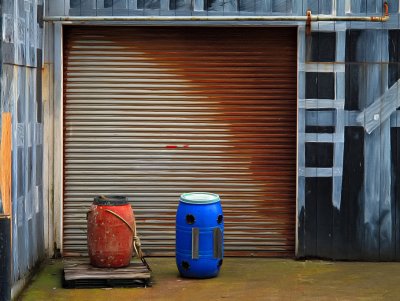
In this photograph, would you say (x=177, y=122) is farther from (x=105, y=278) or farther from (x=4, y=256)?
(x=4, y=256)

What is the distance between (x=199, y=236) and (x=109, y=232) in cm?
110

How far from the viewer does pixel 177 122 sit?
43.4 ft

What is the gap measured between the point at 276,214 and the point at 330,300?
2.79 m

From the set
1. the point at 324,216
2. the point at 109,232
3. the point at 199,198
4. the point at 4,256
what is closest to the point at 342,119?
the point at 324,216

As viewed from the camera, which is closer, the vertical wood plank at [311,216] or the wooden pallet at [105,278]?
the wooden pallet at [105,278]

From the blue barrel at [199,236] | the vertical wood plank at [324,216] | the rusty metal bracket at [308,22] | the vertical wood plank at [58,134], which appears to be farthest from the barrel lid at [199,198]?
the rusty metal bracket at [308,22]

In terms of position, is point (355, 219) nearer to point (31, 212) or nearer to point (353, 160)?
point (353, 160)

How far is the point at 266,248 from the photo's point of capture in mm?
13367

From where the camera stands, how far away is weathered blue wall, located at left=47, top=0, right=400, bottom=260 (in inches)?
509

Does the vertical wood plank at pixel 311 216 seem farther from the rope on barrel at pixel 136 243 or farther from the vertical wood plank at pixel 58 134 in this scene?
the vertical wood plank at pixel 58 134

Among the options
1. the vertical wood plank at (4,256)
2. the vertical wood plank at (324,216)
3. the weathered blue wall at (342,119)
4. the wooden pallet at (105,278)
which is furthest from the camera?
the vertical wood plank at (324,216)

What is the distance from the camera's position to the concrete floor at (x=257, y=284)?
10867 mm

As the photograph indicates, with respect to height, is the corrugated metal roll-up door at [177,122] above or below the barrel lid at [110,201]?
above

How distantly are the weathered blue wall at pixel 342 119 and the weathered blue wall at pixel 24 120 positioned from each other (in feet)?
4.25
